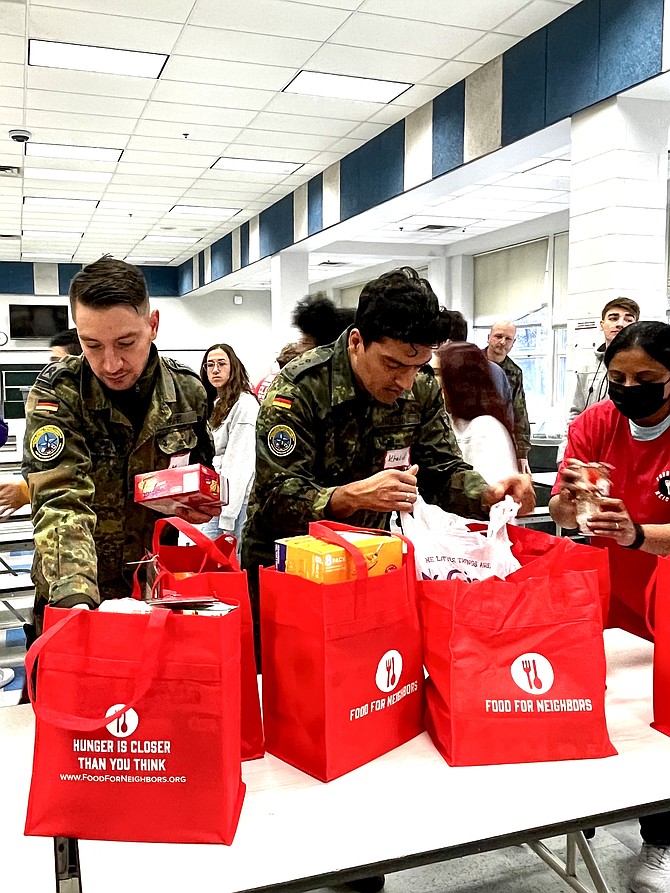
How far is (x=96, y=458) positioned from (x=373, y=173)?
5898 mm

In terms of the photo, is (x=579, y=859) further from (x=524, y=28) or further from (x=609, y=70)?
(x=524, y=28)

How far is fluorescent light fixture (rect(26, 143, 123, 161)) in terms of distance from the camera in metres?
7.04

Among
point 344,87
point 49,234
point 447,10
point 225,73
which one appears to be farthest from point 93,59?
point 49,234

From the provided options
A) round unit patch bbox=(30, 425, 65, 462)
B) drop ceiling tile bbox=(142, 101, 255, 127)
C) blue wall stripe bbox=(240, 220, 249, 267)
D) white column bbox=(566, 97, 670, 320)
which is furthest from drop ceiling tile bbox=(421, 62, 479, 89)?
blue wall stripe bbox=(240, 220, 249, 267)

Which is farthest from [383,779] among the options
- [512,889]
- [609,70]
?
[609,70]

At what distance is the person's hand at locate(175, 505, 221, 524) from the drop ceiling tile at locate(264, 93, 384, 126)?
15.9ft

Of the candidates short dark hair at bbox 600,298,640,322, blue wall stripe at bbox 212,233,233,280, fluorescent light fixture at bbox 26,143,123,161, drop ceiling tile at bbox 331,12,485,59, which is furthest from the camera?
blue wall stripe at bbox 212,233,233,280

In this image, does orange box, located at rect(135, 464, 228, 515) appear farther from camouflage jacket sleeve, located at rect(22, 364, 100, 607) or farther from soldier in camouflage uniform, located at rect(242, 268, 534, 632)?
soldier in camouflage uniform, located at rect(242, 268, 534, 632)

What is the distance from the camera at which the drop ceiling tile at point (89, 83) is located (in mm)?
5266

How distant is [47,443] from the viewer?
1.61m

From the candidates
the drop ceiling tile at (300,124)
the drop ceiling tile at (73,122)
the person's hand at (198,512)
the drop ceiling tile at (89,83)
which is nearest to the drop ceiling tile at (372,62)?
the drop ceiling tile at (300,124)

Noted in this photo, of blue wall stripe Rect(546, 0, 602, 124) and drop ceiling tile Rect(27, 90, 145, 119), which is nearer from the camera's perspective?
blue wall stripe Rect(546, 0, 602, 124)

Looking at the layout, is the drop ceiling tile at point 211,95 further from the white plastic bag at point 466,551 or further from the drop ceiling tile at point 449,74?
the white plastic bag at point 466,551

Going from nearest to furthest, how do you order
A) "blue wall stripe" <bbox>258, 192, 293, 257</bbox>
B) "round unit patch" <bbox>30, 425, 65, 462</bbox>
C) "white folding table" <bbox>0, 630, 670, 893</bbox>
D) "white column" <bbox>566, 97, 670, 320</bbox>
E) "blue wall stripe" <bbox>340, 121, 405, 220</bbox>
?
"white folding table" <bbox>0, 630, 670, 893</bbox> < "round unit patch" <bbox>30, 425, 65, 462</bbox> < "white column" <bbox>566, 97, 670, 320</bbox> < "blue wall stripe" <bbox>340, 121, 405, 220</bbox> < "blue wall stripe" <bbox>258, 192, 293, 257</bbox>
